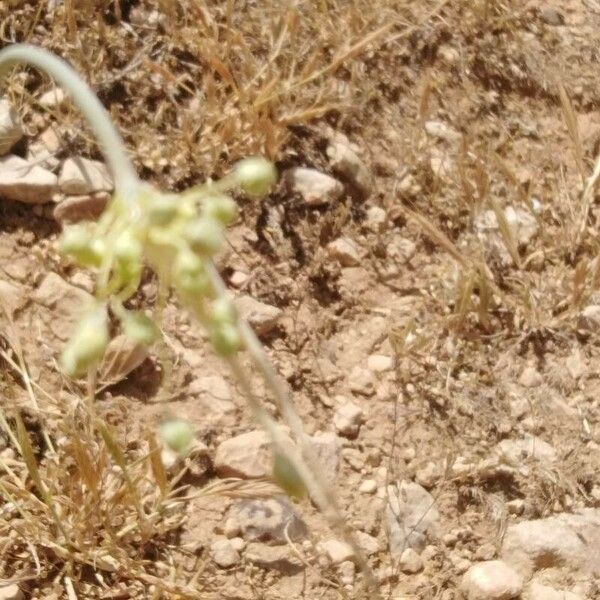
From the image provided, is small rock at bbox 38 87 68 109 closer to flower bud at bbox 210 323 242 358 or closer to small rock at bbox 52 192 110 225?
small rock at bbox 52 192 110 225

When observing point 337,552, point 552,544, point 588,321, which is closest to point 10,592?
point 337,552

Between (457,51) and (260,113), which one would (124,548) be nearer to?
(260,113)

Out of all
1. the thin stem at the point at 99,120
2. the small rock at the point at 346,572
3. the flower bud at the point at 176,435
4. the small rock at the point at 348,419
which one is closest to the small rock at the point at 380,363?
the small rock at the point at 348,419

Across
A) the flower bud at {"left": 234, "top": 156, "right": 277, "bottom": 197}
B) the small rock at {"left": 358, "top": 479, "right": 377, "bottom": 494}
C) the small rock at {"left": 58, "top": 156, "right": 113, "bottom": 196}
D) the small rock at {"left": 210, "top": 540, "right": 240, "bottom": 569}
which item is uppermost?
the flower bud at {"left": 234, "top": 156, "right": 277, "bottom": 197}

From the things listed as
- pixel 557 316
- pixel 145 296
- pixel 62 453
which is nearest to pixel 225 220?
pixel 62 453

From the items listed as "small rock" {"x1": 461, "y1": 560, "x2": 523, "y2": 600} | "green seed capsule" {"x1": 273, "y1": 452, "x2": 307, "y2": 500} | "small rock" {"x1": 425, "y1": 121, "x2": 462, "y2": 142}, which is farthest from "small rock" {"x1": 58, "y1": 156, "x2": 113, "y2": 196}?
"green seed capsule" {"x1": 273, "y1": 452, "x2": 307, "y2": 500}
